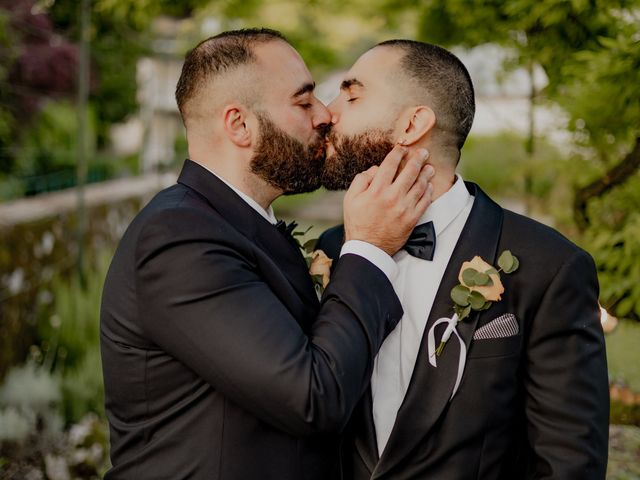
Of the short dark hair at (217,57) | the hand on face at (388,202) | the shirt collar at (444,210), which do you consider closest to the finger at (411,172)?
the hand on face at (388,202)

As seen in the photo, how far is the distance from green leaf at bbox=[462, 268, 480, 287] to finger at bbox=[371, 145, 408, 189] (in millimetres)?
348

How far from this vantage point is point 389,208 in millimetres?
2113

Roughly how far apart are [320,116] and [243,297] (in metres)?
0.85

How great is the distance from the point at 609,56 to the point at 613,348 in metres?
4.81

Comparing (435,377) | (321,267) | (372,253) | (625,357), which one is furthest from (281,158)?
(625,357)

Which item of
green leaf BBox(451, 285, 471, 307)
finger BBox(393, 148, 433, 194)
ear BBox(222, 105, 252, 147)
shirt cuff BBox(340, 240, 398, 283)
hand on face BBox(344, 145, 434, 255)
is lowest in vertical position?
green leaf BBox(451, 285, 471, 307)

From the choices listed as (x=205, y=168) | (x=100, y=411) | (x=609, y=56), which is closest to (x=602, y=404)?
(x=205, y=168)

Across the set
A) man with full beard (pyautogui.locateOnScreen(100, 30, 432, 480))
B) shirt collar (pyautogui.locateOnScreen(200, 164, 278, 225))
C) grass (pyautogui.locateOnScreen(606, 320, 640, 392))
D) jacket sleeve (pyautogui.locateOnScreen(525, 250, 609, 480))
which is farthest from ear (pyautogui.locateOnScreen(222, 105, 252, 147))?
grass (pyautogui.locateOnScreen(606, 320, 640, 392))

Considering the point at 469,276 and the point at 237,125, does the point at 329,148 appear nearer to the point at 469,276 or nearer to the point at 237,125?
the point at 237,125

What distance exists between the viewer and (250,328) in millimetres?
1768

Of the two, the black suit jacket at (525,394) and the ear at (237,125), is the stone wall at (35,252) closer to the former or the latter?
the ear at (237,125)

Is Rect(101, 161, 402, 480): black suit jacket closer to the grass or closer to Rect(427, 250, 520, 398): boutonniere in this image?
Rect(427, 250, 520, 398): boutonniere

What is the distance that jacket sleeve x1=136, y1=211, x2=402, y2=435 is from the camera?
1753 millimetres

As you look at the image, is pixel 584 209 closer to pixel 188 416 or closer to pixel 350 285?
pixel 350 285
